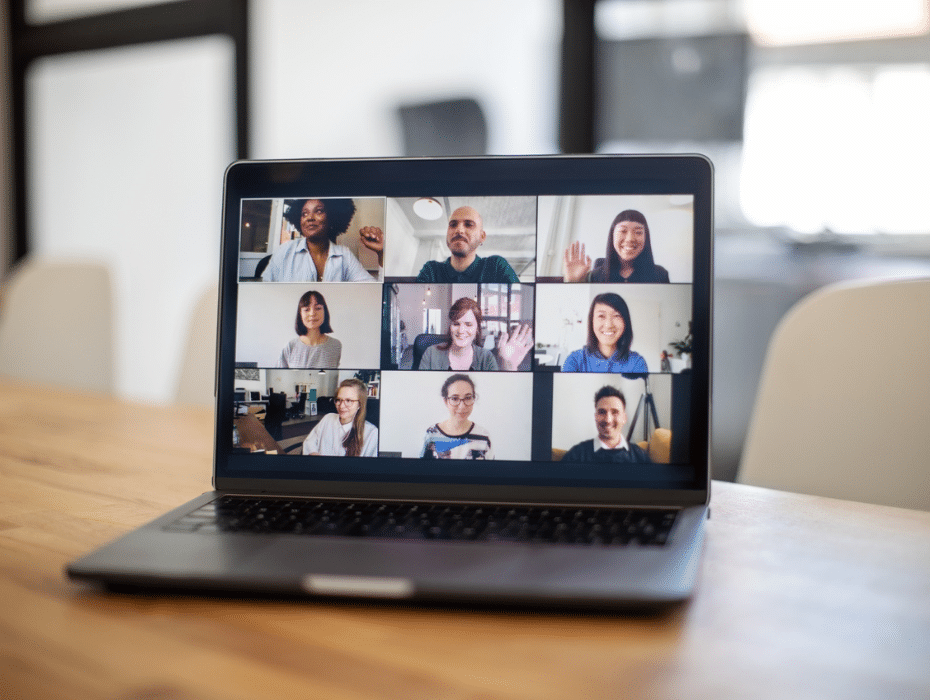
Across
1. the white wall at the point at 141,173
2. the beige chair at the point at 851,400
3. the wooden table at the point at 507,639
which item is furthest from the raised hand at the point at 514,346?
the white wall at the point at 141,173

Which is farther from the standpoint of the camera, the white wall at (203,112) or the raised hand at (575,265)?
the white wall at (203,112)

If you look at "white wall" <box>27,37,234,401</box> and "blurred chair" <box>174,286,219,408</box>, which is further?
"white wall" <box>27,37,234,401</box>

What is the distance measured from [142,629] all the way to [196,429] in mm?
721

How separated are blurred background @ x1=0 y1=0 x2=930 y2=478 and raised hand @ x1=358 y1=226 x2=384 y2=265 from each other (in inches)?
23.0

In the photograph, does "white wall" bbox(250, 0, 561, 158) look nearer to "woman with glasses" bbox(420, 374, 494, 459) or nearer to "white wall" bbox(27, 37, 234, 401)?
"white wall" bbox(27, 37, 234, 401)

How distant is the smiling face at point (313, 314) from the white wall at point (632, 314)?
0.19m

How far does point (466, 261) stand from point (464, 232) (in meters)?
0.03

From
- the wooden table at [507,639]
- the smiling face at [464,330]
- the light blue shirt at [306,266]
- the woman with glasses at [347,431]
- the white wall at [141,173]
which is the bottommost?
the wooden table at [507,639]

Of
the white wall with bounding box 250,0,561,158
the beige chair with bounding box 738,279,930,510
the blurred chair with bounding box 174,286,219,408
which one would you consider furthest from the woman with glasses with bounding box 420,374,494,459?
the white wall with bounding box 250,0,561,158

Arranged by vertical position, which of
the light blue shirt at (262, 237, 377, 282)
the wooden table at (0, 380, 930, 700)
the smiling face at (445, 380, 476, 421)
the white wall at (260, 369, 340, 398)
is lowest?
the wooden table at (0, 380, 930, 700)

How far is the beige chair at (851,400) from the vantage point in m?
0.91

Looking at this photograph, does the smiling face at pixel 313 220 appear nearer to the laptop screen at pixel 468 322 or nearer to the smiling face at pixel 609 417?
the laptop screen at pixel 468 322

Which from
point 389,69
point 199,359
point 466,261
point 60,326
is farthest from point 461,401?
point 389,69

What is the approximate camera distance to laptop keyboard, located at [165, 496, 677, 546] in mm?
553
